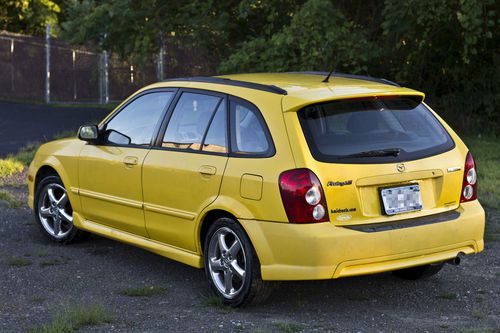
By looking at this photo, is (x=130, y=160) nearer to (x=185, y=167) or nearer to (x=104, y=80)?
(x=185, y=167)

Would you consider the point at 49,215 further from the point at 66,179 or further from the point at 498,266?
the point at 498,266

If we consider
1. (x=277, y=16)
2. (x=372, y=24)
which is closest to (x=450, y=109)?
(x=372, y=24)

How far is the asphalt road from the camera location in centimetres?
1762

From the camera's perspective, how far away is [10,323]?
5938 mm

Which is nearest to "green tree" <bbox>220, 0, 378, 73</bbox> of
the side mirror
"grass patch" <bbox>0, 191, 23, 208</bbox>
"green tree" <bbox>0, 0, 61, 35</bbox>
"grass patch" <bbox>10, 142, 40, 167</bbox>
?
"grass patch" <bbox>10, 142, 40, 167</bbox>

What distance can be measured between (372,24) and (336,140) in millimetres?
11479

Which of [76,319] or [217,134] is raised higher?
[217,134]

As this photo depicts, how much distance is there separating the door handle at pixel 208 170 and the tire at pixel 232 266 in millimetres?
319

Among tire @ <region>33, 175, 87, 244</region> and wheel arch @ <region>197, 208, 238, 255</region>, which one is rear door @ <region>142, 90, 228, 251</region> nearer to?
wheel arch @ <region>197, 208, 238, 255</region>

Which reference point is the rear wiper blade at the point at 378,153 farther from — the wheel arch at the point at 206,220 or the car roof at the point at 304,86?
the wheel arch at the point at 206,220

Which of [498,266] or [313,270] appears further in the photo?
[498,266]

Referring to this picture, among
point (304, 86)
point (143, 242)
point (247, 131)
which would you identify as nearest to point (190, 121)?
point (247, 131)

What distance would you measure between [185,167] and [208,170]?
0.86 ft

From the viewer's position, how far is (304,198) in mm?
5844
